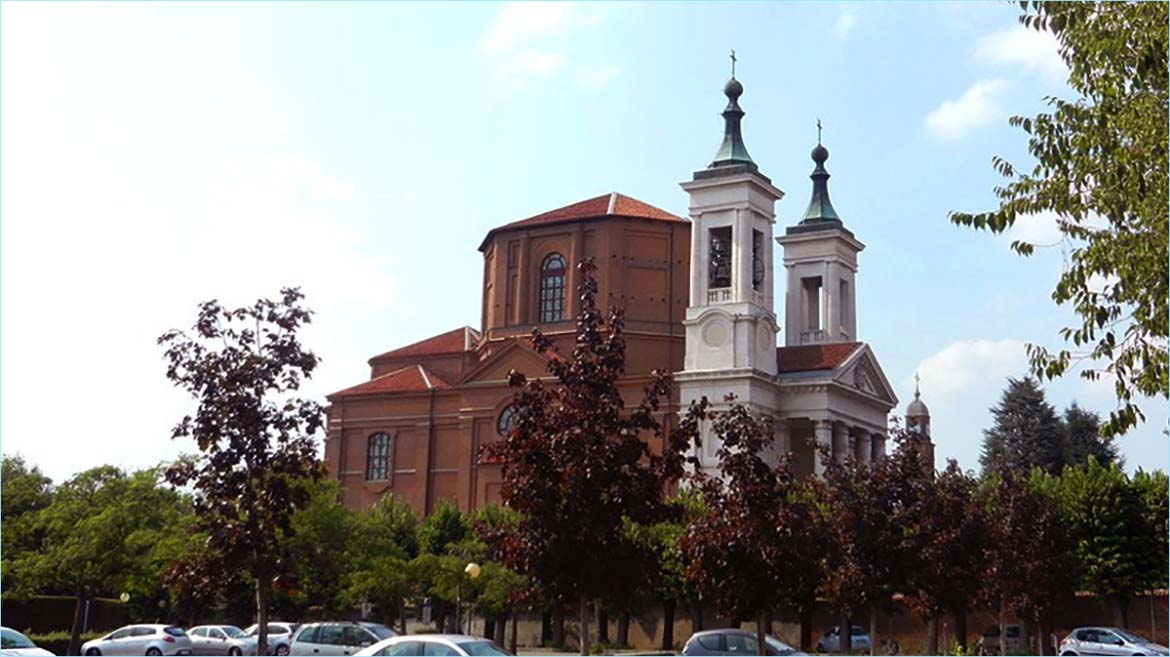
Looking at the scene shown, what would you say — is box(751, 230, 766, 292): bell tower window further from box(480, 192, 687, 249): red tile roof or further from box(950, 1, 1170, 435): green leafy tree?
box(950, 1, 1170, 435): green leafy tree

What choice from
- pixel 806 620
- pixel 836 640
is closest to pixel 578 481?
pixel 806 620

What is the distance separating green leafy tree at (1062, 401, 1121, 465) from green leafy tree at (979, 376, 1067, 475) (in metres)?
0.39

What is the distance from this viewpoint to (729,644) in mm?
28203

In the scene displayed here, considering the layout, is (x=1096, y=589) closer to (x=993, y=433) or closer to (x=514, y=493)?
(x=514, y=493)

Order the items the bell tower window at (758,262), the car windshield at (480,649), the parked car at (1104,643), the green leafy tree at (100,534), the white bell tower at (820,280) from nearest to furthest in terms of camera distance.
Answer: the car windshield at (480,649) < the parked car at (1104,643) < the green leafy tree at (100,534) < the bell tower window at (758,262) < the white bell tower at (820,280)

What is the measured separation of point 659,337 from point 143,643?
103ft

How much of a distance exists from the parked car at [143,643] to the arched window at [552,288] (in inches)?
1169

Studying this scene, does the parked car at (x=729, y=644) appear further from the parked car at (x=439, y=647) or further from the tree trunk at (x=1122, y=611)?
the tree trunk at (x=1122, y=611)

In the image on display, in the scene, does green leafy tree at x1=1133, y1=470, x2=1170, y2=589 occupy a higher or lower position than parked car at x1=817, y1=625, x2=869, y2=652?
higher

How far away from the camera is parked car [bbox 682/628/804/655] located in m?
27.7

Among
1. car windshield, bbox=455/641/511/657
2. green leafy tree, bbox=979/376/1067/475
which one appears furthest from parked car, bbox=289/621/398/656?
green leafy tree, bbox=979/376/1067/475

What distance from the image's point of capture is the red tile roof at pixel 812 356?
60.1 metres

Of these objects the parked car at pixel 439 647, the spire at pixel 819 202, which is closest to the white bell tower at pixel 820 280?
the spire at pixel 819 202

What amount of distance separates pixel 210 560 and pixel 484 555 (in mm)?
24421
